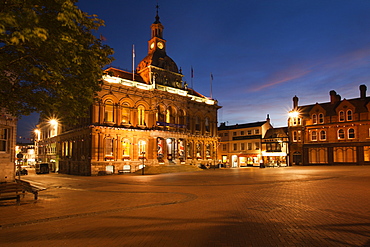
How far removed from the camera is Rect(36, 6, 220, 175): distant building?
134 feet

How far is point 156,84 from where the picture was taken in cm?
4778

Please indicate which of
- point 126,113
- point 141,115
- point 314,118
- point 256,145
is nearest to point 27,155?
point 141,115

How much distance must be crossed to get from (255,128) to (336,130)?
17293 mm

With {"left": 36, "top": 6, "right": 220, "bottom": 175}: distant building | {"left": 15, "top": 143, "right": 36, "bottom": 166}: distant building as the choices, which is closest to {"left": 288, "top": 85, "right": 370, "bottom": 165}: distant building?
{"left": 36, "top": 6, "right": 220, "bottom": 175}: distant building

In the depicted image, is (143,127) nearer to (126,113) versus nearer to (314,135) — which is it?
(126,113)

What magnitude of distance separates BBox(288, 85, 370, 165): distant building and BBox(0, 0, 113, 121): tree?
50382mm

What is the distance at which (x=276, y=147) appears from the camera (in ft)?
203

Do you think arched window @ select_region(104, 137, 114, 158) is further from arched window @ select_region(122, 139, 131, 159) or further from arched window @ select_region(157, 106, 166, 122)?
arched window @ select_region(157, 106, 166, 122)

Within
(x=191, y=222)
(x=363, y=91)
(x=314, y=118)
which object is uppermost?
(x=363, y=91)

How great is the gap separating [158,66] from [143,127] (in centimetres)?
1181

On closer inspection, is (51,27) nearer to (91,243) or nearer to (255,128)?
(91,243)

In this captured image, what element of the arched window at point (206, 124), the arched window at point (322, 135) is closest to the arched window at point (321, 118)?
the arched window at point (322, 135)

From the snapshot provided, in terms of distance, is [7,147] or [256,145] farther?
[256,145]

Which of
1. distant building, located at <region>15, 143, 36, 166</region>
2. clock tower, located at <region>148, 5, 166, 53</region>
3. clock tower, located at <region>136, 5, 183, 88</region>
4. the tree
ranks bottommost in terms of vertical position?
distant building, located at <region>15, 143, 36, 166</region>
